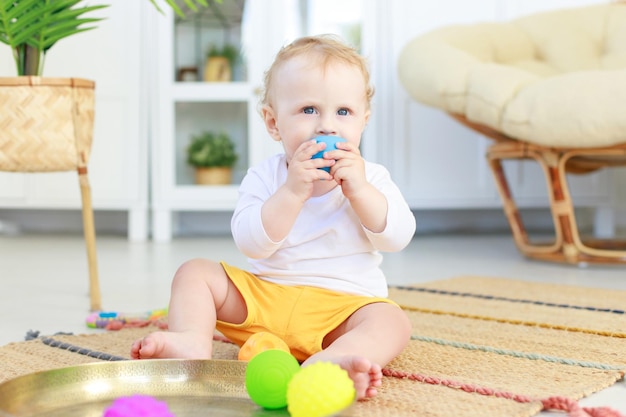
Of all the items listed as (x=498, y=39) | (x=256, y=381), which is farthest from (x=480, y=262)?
(x=256, y=381)

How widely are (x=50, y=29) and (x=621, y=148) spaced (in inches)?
53.3

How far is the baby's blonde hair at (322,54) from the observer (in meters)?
0.98

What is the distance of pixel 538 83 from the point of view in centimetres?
200

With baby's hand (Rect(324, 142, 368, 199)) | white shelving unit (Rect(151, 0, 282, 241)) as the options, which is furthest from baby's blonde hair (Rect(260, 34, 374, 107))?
white shelving unit (Rect(151, 0, 282, 241))

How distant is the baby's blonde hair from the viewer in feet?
3.22

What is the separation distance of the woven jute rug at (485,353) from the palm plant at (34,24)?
1.88 feet

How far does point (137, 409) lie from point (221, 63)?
102 inches

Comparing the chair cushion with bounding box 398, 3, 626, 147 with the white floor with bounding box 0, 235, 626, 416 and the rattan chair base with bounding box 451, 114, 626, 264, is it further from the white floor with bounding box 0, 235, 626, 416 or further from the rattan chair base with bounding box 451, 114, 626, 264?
the white floor with bounding box 0, 235, 626, 416

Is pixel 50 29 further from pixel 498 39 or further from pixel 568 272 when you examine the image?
pixel 498 39

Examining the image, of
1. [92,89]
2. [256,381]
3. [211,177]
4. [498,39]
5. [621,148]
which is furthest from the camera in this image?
[211,177]

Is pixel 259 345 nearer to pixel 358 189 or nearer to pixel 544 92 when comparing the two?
pixel 358 189

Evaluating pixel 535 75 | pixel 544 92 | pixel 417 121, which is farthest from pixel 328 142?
pixel 417 121

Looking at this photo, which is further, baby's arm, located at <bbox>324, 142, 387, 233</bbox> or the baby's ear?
the baby's ear

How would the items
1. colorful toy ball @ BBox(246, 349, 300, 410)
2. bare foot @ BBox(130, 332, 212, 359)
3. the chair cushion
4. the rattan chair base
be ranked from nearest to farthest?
colorful toy ball @ BBox(246, 349, 300, 410), bare foot @ BBox(130, 332, 212, 359), the chair cushion, the rattan chair base
